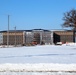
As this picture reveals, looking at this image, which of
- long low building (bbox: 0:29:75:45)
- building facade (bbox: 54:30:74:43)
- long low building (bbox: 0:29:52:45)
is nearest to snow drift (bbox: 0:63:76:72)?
long low building (bbox: 0:29:75:45)

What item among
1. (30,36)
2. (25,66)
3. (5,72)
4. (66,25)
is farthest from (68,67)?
(30,36)

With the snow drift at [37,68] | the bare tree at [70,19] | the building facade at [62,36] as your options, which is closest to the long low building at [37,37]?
the building facade at [62,36]

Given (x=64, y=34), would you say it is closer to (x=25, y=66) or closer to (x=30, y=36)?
(x=30, y=36)

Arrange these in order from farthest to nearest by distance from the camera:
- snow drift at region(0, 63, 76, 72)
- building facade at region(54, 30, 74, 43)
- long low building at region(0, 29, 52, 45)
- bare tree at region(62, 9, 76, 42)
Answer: building facade at region(54, 30, 74, 43)
long low building at region(0, 29, 52, 45)
bare tree at region(62, 9, 76, 42)
snow drift at region(0, 63, 76, 72)

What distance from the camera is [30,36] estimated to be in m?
149

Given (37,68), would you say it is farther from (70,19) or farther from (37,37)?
(37,37)

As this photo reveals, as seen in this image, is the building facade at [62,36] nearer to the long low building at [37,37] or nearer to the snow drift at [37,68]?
the long low building at [37,37]

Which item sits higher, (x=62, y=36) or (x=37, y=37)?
(x=62, y=36)

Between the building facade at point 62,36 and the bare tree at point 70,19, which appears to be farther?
the building facade at point 62,36

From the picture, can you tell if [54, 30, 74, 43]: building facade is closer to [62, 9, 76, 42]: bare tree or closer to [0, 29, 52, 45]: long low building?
[0, 29, 52, 45]: long low building

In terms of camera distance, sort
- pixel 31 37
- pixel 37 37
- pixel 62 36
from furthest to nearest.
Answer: pixel 62 36 → pixel 31 37 → pixel 37 37

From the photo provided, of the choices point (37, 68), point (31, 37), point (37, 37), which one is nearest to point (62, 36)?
point (37, 37)

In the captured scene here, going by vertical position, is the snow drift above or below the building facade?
below

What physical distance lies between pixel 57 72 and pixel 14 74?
2078mm
